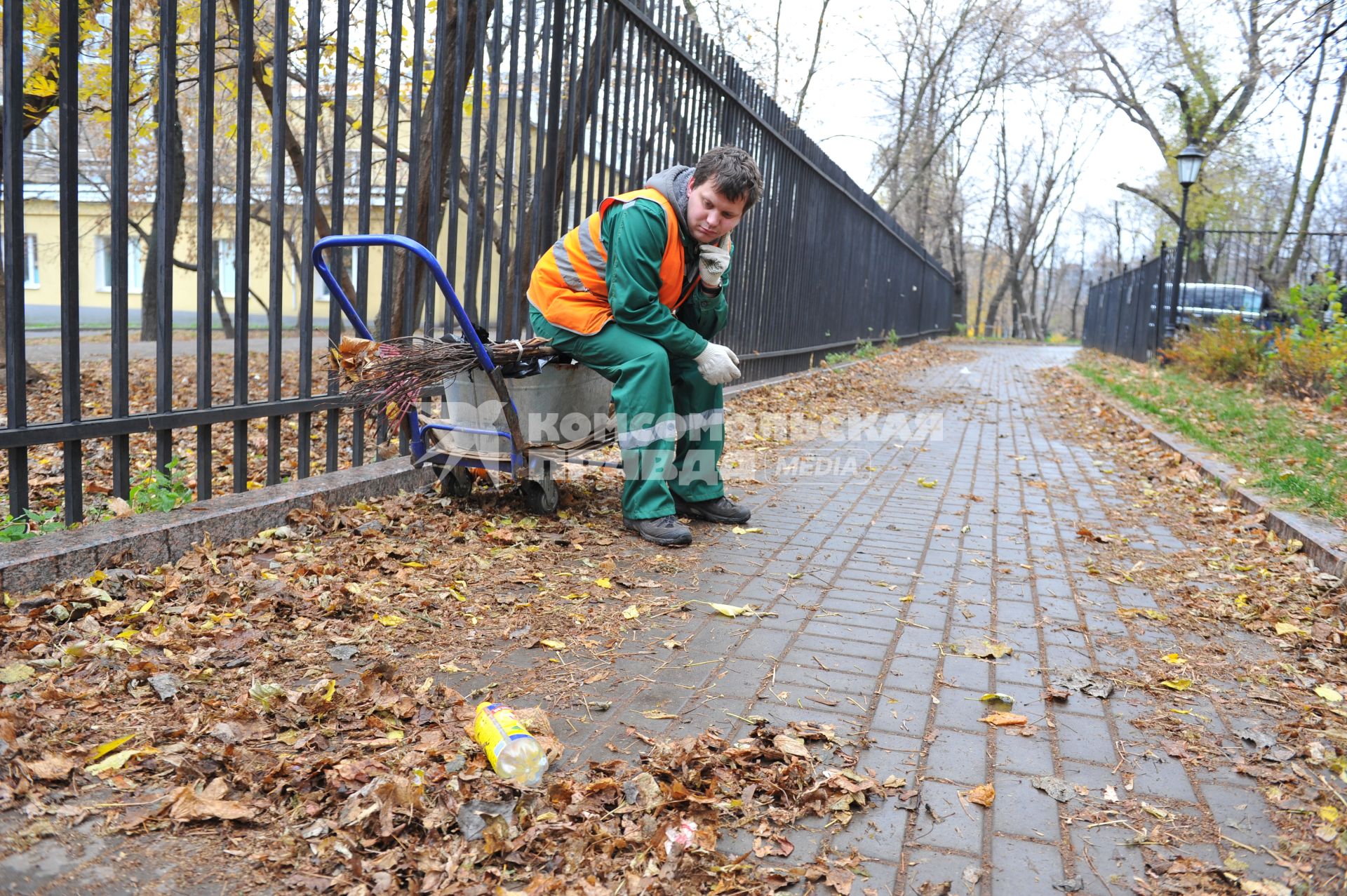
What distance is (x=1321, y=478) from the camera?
20.3 feet

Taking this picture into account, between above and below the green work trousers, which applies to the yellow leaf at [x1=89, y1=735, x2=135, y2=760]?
below

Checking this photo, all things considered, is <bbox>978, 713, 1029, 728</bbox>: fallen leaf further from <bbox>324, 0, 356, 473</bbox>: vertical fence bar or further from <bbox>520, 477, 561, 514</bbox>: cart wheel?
<bbox>324, 0, 356, 473</bbox>: vertical fence bar

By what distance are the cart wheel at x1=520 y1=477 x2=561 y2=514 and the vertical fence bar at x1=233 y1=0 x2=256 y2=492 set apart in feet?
4.29

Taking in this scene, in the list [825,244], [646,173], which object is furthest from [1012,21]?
[646,173]

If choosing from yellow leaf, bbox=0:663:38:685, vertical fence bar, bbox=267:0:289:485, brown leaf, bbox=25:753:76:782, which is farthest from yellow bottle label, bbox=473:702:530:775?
vertical fence bar, bbox=267:0:289:485

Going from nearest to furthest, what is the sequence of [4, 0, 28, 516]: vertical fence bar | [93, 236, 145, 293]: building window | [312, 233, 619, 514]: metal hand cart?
[4, 0, 28, 516]: vertical fence bar, [312, 233, 619, 514]: metal hand cart, [93, 236, 145, 293]: building window

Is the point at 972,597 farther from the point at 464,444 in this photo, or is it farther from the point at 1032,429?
the point at 1032,429

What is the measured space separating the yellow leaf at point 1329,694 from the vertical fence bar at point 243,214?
414cm

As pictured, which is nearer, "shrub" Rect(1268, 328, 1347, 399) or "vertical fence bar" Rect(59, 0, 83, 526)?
"vertical fence bar" Rect(59, 0, 83, 526)

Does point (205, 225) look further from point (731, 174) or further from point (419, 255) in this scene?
point (731, 174)

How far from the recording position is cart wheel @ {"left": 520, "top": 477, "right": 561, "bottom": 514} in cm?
489

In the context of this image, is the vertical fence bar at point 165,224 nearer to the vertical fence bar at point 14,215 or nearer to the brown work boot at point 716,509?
the vertical fence bar at point 14,215

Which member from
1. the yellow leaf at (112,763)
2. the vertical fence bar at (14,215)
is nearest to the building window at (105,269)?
the vertical fence bar at (14,215)

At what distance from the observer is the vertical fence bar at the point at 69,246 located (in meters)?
3.33
